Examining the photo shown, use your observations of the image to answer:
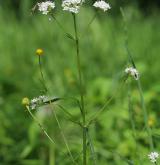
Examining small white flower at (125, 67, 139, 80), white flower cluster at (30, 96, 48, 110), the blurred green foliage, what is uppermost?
the blurred green foliage

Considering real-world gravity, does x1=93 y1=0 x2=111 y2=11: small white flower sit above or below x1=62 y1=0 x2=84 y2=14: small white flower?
above

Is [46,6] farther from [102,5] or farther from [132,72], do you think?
[132,72]

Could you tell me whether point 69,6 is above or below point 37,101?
above

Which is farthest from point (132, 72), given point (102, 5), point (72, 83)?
point (72, 83)

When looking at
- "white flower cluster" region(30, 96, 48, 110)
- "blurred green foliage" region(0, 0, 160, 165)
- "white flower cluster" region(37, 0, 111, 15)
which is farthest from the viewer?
"blurred green foliage" region(0, 0, 160, 165)

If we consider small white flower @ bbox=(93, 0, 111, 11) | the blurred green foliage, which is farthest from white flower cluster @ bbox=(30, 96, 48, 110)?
small white flower @ bbox=(93, 0, 111, 11)

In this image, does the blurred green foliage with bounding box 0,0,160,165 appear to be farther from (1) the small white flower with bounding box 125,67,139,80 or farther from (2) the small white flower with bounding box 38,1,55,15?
(2) the small white flower with bounding box 38,1,55,15

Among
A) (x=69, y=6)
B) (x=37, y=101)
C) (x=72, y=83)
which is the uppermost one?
(x=72, y=83)

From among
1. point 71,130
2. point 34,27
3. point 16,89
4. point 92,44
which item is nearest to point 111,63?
point 92,44

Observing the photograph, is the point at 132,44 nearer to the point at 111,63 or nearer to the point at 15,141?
the point at 111,63
